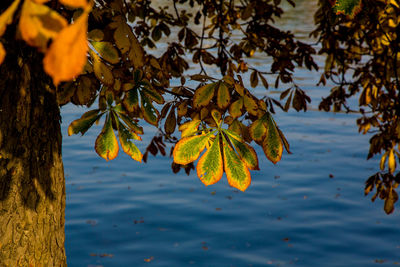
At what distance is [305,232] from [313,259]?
77 cm

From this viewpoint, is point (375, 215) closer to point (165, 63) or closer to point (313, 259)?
point (313, 259)

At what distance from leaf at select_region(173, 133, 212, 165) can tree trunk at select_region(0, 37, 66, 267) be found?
92 centimetres

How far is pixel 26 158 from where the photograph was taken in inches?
95.0

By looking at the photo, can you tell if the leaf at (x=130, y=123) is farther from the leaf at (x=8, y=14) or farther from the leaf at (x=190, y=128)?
the leaf at (x=8, y=14)

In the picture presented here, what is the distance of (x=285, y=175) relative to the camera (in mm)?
9602

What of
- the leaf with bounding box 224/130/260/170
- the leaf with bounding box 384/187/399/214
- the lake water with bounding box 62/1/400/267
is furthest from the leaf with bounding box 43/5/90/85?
the lake water with bounding box 62/1/400/267

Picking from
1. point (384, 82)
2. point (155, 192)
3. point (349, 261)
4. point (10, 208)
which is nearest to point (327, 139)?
point (155, 192)

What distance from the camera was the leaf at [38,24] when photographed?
0.82 meters

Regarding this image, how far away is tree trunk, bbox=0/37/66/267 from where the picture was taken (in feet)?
7.75

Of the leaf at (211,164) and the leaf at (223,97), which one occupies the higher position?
the leaf at (223,97)

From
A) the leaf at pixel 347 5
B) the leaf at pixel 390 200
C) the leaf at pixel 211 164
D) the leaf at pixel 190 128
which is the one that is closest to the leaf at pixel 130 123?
the leaf at pixel 190 128

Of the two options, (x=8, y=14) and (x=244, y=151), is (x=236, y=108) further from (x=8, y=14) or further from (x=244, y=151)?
(x=8, y=14)

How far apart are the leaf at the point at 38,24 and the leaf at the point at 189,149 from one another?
3.41 feet

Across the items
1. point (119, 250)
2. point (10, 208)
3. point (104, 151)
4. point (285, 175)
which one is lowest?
point (119, 250)
